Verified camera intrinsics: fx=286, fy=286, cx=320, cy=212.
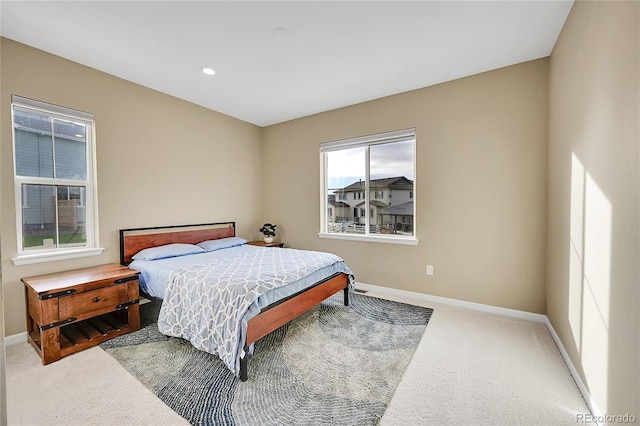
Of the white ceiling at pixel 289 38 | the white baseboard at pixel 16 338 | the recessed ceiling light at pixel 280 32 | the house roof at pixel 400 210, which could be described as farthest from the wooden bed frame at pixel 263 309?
the recessed ceiling light at pixel 280 32

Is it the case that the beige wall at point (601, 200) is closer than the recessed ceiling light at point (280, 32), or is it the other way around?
the beige wall at point (601, 200)

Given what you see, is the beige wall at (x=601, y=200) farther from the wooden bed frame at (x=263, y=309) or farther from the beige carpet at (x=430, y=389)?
the wooden bed frame at (x=263, y=309)

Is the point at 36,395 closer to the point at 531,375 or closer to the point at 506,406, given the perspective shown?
the point at 506,406

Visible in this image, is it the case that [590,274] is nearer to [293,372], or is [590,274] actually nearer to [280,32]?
[293,372]

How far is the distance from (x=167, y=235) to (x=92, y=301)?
1248 mm

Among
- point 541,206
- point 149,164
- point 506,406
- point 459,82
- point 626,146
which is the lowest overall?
point 506,406

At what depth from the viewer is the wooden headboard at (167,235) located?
3.18 metres

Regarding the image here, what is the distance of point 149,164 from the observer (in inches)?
135

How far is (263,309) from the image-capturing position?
2180 millimetres

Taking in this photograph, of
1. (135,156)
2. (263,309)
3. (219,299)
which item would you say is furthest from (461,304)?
(135,156)

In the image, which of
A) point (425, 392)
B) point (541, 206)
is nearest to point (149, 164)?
point (425, 392)

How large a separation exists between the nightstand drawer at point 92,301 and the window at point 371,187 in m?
2.60

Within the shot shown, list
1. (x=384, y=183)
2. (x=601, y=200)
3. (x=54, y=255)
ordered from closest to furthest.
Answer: (x=601, y=200) < (x=54, y=255) < (x=384, y=183)

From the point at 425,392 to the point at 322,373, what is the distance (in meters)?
0.71
